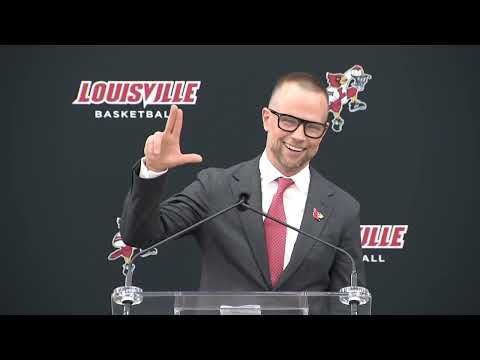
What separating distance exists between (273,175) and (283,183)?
59 mm

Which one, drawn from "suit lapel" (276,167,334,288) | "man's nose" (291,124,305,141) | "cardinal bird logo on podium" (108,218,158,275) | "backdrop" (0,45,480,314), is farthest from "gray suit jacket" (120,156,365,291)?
"cardinal bird logo on podium" (108,218,158,275)

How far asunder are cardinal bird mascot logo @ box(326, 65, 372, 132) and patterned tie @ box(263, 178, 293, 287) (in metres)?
0.75

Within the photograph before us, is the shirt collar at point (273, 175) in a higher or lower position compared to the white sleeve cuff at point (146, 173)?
higher

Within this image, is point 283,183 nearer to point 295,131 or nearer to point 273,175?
point 273,175

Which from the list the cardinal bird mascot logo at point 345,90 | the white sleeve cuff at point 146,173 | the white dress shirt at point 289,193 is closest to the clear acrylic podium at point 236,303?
the white sleeve cuff at point 146,173

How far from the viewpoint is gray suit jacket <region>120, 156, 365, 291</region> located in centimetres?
537

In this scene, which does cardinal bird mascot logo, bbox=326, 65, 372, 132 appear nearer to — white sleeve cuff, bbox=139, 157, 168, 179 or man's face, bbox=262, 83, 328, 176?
man's face, bbox=262, 83, 328, 176

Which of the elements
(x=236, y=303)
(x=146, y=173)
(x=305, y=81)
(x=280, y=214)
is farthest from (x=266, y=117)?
(x=236, y=303)

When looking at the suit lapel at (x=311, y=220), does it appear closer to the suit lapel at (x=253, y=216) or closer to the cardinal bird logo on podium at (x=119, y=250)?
the suit lapel at (x=253, y=216)

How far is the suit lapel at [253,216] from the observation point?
17.6 feet

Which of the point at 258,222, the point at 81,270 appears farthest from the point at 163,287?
the point at 258,222

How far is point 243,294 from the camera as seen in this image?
14.7 ft
